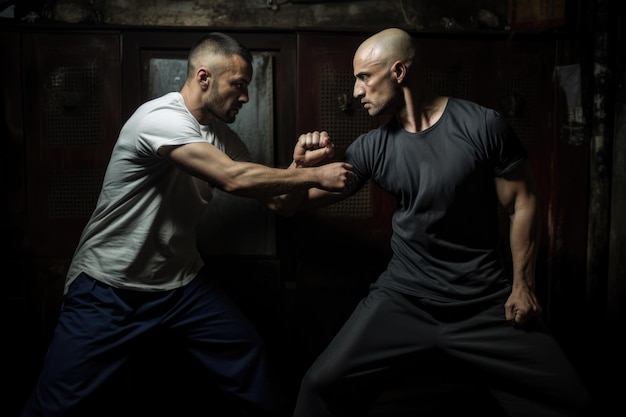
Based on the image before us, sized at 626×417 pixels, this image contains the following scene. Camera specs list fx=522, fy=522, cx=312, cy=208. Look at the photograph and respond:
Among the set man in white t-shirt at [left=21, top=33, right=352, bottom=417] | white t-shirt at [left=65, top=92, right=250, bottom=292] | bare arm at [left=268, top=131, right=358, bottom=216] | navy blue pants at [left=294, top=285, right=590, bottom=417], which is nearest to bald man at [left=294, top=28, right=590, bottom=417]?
navy blue pants at [left=294, top=285, right=590, bottom=417]

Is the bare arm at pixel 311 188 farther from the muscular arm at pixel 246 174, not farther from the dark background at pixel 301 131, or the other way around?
the dark background at pixel 301 131

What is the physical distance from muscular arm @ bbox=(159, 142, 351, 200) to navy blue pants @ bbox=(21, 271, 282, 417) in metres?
0.58

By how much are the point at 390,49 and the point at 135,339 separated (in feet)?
5.40

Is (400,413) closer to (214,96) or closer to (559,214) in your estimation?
(559,214)

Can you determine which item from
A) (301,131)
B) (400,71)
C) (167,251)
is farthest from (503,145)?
(167,251)

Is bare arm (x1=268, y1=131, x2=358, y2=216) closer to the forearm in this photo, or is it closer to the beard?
the beard

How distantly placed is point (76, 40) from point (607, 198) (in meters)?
3.24

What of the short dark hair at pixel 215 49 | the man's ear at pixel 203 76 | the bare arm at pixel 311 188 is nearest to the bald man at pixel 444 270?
the bare arm at pixel 311 188

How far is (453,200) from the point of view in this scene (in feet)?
6.90

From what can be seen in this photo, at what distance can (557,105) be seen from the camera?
3.13 meters

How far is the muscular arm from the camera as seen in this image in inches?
83.2

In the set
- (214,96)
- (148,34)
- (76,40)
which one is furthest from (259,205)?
(76,40)

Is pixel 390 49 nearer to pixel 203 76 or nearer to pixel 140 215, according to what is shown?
pixel 203 76

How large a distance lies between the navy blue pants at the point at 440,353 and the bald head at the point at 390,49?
99 cm
